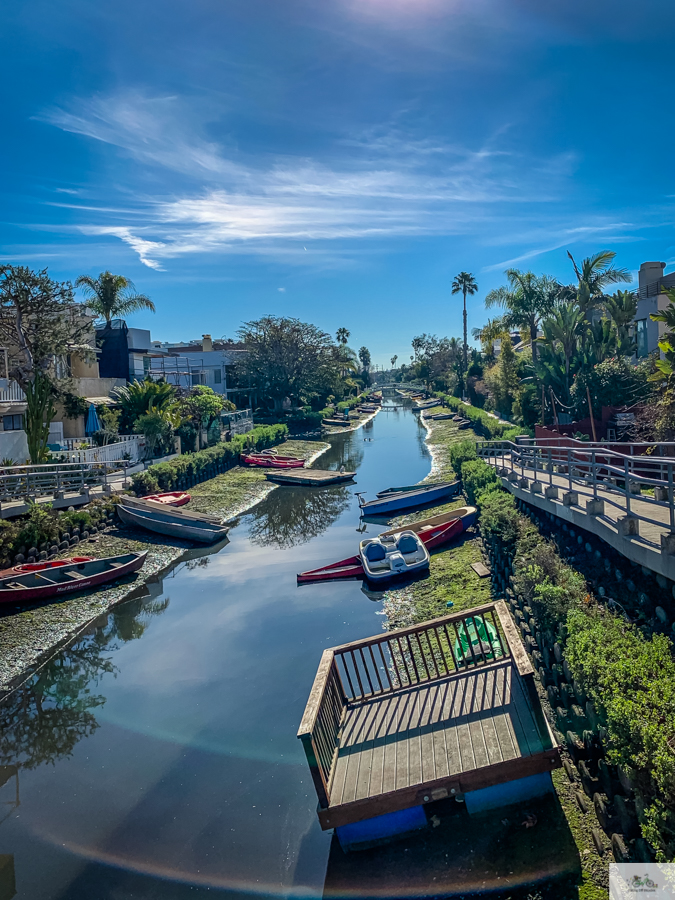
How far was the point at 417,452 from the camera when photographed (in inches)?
1949

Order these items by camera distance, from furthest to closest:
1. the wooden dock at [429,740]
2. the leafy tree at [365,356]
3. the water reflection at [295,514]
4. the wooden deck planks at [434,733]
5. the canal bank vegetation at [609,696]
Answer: the leafy tree at [365,356]
the water reflection at [295,514]
the wooden deck planks at [434,733]
the wooden dock at [429,740]
the canal bank vegetation at [609,696]

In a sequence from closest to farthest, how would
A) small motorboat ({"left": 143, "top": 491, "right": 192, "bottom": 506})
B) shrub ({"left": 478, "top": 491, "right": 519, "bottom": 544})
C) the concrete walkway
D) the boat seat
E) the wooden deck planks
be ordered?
the wooden deck planks, the concrete walkway, shrub ({"left": 478, "top": 491, "right": 519, "bottom": 544}), the boat seat, small motorboat ({"left": 143, "top": 491, "right": 192, "bottom": 506})

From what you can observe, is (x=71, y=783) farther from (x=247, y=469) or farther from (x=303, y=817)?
(x=247, y=469)

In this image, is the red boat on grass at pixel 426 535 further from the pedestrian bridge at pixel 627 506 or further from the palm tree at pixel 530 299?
the palm tree at pixel 530 299

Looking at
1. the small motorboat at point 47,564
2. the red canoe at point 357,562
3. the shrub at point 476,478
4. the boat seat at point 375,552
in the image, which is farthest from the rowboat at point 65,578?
the shrub at point 476,478

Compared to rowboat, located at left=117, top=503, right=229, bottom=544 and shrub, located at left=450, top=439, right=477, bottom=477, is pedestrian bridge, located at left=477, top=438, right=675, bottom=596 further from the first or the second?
rowboat, located at left=117, top=503, right=229, bottom=544

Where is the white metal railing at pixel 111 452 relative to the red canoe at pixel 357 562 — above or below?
above

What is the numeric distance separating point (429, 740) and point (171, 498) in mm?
21934

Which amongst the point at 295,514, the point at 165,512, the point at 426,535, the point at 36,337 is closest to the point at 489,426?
the point at 295,514

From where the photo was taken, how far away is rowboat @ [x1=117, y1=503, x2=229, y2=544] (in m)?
23.1

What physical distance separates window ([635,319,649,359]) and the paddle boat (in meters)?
26.0

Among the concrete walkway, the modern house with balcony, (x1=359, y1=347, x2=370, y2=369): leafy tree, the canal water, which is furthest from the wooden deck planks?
(x1=359, y1=347, x2=370, y2=369): leafy tree

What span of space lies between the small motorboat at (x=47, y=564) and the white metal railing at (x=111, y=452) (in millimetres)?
7863

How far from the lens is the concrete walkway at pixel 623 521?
8047mm
